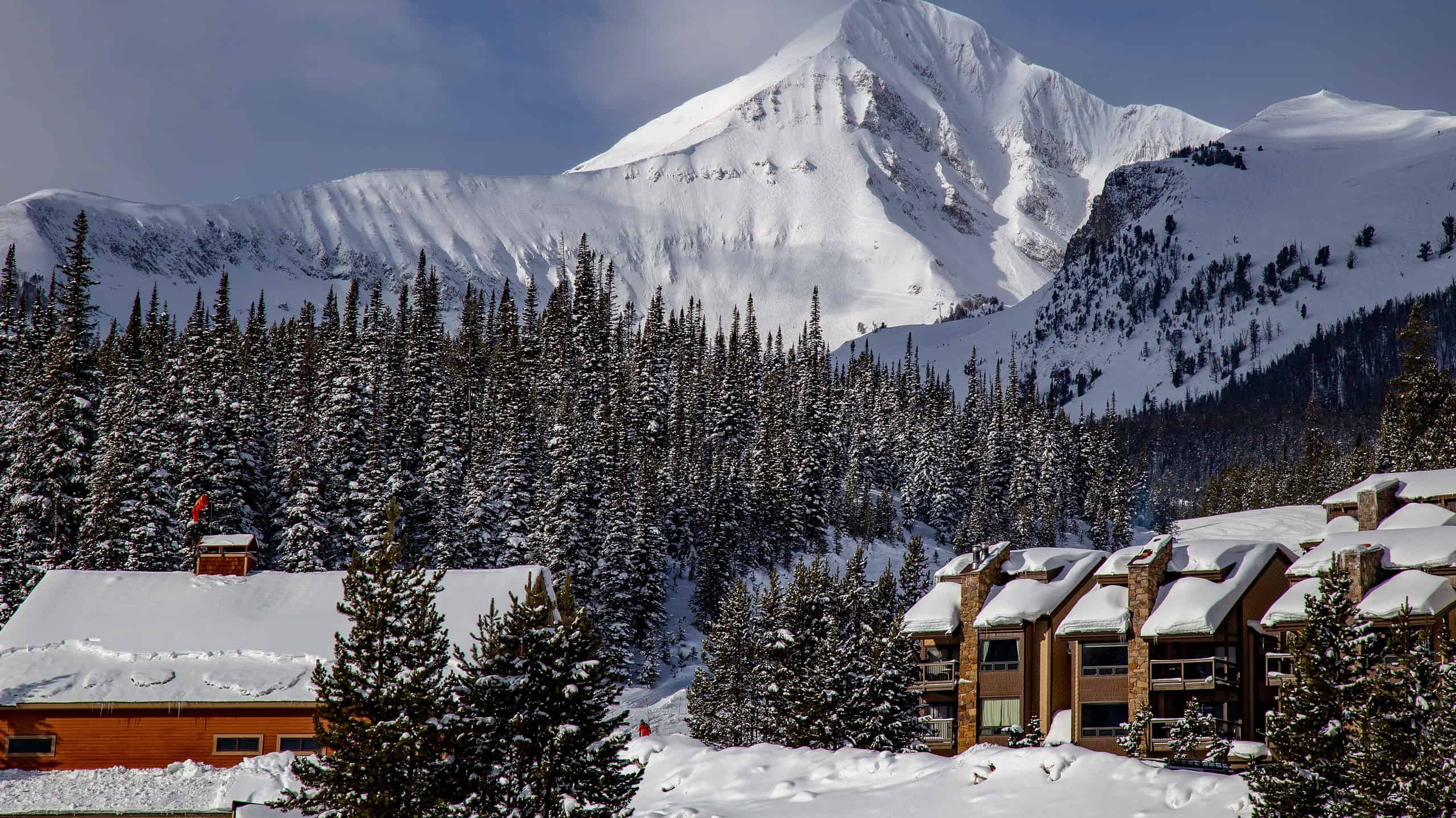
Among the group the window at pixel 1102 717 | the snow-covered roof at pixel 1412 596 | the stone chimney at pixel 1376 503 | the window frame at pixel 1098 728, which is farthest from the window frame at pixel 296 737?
the stone chimney at pixel 1376 503

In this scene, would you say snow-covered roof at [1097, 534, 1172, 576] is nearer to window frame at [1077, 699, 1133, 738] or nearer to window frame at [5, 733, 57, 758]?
window frame at [1077, 699, 1133, 738]

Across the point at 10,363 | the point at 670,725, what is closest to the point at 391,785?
the point at 670,725

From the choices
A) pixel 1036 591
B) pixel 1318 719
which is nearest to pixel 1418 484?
pixel 1036 591

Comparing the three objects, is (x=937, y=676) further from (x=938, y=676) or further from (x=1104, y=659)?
(x=1104, y=659)

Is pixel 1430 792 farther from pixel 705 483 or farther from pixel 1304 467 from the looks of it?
pixel 1304 467

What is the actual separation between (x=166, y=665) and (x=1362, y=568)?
39.4 m

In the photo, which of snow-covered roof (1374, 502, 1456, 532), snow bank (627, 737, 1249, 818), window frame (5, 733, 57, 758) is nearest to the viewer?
snow bank (627, 737, 1249, 818)

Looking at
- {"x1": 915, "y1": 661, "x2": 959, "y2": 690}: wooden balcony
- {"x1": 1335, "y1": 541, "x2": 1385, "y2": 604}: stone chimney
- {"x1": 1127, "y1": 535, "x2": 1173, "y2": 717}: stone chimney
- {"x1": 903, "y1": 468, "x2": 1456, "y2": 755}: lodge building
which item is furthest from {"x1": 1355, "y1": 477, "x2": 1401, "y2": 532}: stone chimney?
{"x1": 915, "y1": 661, "x2": 959, "y2": 690}: wooden balcony

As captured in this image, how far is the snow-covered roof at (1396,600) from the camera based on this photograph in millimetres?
37000

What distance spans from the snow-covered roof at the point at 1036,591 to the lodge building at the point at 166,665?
17.7m

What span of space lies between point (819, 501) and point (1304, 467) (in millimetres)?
60595

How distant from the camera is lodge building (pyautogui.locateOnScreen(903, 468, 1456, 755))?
4012 cm

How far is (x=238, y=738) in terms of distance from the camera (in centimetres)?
4031

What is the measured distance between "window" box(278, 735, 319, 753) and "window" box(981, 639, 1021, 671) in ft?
80.4
